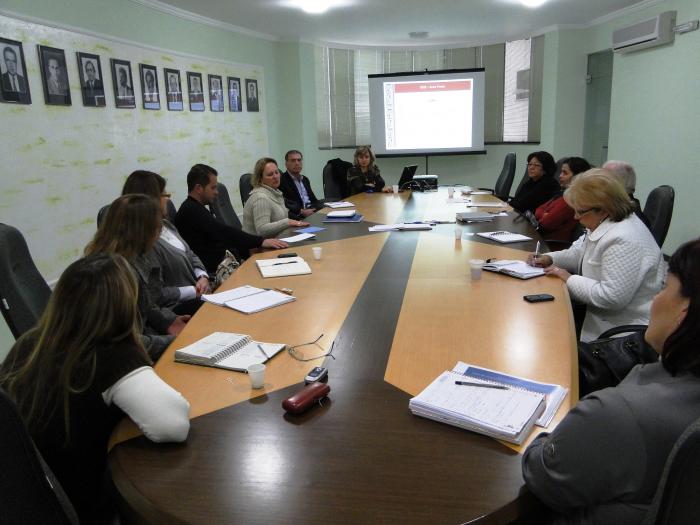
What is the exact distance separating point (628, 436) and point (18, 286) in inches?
76.1

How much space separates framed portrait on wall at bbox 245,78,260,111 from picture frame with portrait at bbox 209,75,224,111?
0.53 meters

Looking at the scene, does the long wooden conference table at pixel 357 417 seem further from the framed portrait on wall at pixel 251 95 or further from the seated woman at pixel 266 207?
the framed portrait on wall at pixel 251 95

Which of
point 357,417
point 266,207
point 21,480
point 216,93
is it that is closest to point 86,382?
point 21,480

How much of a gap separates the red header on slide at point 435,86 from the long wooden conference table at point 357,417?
552cm

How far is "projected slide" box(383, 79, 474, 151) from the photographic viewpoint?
756 cm

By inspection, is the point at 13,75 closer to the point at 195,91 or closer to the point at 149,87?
the point at 149,87

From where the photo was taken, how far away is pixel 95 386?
4.01 feet

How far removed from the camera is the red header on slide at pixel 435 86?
7.53 metres

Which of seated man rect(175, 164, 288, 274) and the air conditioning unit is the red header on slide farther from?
seated man rect(175, 164, 288, 274)

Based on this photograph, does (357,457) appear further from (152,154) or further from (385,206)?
(152,154)

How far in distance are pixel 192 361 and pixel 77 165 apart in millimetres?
3035

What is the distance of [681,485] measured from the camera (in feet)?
2.52

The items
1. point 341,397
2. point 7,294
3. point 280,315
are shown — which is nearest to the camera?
point 341,397

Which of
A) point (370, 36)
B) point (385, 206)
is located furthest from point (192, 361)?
point (370, 36)
